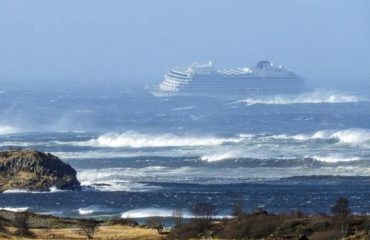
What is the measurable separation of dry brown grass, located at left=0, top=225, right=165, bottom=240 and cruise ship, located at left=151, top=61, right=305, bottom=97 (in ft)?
387

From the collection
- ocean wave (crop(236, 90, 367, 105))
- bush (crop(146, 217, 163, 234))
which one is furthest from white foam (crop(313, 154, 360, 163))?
ocean wave (crop(236, 90, 367, 105))

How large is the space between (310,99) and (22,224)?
4160 inches

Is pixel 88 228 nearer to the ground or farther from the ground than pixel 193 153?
nearer to the ground

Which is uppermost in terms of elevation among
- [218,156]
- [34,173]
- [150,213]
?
[218,156]

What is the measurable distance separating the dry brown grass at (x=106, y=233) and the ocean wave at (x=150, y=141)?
3761cm

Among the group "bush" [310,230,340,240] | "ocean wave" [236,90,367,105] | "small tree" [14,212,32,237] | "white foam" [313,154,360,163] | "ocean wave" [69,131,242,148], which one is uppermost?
"ocean wave" [236,90,367,105]

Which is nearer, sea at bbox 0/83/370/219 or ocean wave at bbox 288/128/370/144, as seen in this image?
sea at bbox 0/83/370/219

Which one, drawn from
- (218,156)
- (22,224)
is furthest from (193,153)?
(22,224)

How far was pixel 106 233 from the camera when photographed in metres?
40.7

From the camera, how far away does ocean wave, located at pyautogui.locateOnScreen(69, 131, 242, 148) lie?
80.3 metres

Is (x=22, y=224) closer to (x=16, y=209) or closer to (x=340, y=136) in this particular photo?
(x=16, y=209)

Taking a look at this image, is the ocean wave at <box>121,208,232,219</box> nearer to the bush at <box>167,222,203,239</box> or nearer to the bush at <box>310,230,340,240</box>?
the bush at <box>167,222,203,239</box>

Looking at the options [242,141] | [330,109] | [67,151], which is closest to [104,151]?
[67,151]

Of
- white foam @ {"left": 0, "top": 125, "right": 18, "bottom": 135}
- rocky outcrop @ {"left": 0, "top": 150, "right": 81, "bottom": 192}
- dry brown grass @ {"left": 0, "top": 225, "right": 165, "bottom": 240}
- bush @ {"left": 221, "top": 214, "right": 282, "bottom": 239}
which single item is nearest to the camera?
bush @ {"left": 221, "top": 214, "right": 282, "bottom": 239}
